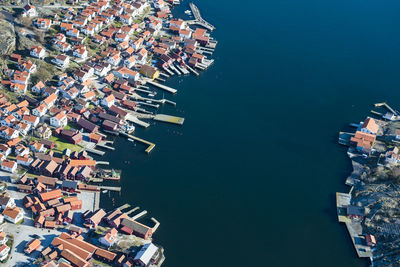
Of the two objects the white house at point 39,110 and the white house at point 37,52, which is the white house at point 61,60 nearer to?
the white house at point 37,52

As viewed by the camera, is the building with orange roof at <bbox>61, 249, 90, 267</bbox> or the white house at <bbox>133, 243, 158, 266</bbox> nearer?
the building with orange roof at <bbox>61, 249, 90, 267</bbox>

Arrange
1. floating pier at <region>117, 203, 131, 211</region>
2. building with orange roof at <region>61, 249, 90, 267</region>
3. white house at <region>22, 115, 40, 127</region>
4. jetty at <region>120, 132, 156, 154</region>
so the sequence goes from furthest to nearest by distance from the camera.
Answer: jetty at <region>120, 132, 156, 154</region> → white house at <region>22, 115, 40, 127</region> → floating pier at <region>117, 203, 131, 211</region> → building with orange roof at <region>61, 249, 90, 267</region>

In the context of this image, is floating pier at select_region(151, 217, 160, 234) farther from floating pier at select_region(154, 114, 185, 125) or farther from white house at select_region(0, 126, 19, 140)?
white house at select_region(0, 126, 19, 140)

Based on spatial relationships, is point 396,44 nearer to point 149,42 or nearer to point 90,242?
point 149,42

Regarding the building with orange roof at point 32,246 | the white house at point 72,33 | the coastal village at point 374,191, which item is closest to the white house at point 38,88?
the white house at point 72,33

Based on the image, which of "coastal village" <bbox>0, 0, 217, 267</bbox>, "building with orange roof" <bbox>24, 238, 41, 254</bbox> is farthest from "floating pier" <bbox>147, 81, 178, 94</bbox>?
"building with orange roof" <bbox>24, 238, 41, 254</bbox>

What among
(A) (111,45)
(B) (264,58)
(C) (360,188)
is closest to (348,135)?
(C) (360,188)
